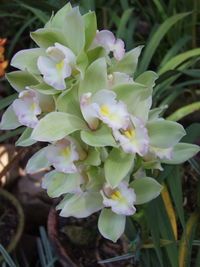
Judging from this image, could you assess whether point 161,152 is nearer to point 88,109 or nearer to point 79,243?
point 88,109

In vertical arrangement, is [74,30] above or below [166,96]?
above

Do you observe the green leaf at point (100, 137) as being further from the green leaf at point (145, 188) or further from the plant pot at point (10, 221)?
the plant pot at point (10, 221)

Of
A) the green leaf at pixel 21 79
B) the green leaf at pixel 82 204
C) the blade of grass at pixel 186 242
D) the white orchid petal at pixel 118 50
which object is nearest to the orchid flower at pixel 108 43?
the white orchid petal at pixel 118 50

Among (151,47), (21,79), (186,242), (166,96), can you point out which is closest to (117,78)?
(21,79)

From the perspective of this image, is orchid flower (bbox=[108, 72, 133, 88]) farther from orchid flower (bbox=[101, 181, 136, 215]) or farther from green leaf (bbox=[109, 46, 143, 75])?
orchid flower (bbox=[101, 181, 136, 215])

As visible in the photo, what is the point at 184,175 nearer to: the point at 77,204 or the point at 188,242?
the point at 188,242

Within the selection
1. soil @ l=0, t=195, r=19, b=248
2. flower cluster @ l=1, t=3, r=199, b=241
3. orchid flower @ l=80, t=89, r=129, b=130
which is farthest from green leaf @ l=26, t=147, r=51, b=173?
soil @ l=0, t=195, r=19, b=248
